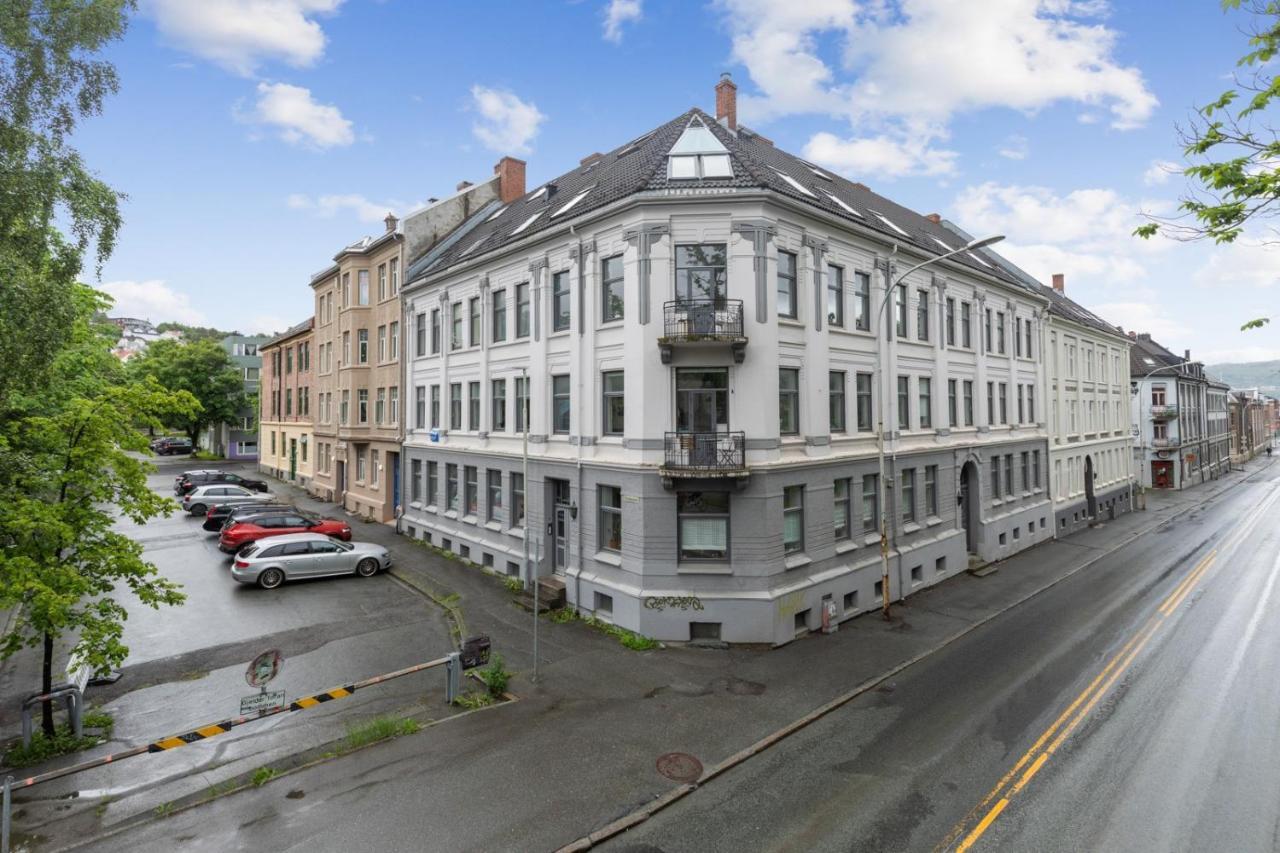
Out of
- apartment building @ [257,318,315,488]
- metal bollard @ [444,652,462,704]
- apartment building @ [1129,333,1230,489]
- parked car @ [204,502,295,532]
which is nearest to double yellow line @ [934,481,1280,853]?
metal bollard @ [444,652,462,704]

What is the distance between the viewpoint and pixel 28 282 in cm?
987

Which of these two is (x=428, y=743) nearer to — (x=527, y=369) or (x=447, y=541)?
(x=527, y=369)

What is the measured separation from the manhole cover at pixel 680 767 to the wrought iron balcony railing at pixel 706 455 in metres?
6.26

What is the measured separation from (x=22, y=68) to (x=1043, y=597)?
2831 cm

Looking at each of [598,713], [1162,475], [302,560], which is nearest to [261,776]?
[598,713]

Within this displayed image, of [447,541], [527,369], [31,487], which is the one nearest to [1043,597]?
[527,369]

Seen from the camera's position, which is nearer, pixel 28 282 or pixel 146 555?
pixel 28 282

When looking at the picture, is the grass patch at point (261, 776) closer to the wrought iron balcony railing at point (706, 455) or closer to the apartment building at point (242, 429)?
the wrought iron balcony railing at point (706, 455)

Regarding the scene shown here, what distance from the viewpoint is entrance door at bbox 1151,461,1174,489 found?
52906 millimetres

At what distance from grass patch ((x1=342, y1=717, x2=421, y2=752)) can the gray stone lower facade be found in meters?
3.87

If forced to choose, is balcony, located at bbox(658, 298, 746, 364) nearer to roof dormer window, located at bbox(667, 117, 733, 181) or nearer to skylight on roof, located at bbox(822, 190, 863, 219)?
roof dormer window, located at bbox(667, 117, 733, 181)

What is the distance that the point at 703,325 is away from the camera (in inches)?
582

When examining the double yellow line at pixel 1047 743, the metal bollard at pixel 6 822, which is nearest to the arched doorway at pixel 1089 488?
the double yellow line at pixel 1047 743

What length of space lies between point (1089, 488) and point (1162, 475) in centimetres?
2681
